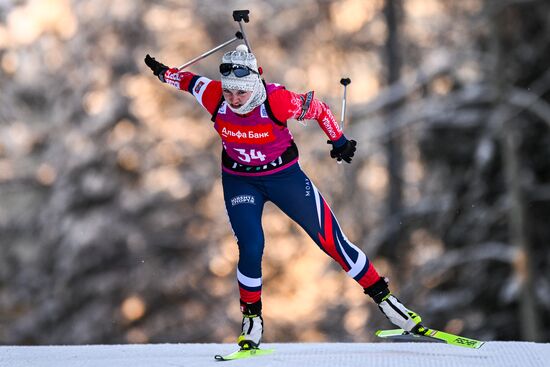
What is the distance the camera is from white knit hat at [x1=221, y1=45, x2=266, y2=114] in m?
8.05

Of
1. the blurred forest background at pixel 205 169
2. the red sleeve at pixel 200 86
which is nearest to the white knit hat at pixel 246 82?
the red sleeve at pixel 200 86

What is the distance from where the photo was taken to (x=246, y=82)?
8055 millimetres

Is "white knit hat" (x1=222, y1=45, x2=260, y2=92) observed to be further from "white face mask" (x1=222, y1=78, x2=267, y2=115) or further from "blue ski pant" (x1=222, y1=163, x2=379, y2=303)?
"blue ski pant" (x1=222, y1=163, x2=379, y2=303)

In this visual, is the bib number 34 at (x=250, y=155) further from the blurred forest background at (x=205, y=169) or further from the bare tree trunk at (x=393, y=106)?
the bare tree trunk at (x=393, y=106)

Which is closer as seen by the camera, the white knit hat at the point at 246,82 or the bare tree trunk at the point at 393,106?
the white knit hat at the point at 246,82

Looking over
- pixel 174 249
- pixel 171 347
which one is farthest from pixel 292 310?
pixel 171 347

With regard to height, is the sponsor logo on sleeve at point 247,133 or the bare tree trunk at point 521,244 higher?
the bare tree trunk at point 521,244

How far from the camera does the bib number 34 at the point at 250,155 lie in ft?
27.3

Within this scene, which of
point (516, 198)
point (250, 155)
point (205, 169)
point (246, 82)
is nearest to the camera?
point (246, 82)

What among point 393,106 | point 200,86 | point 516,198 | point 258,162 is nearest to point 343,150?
point 258,162

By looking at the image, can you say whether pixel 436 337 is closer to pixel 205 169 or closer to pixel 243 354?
pixel 243 354

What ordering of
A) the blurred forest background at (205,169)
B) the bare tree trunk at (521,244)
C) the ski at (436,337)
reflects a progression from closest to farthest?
the ski at (436,337) < the bare tree trunk at (521,244) < the blurred forest background at (205,169)

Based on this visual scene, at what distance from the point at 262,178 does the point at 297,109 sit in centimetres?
53

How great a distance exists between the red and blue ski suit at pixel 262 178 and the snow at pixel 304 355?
1.88ft
